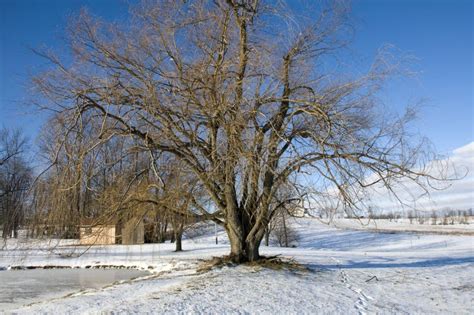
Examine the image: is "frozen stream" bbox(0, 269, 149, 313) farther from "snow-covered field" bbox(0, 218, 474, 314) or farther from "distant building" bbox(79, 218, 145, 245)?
"distant building" bbox(79, 218, 145, 245)

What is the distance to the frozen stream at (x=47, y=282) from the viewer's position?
11945mm

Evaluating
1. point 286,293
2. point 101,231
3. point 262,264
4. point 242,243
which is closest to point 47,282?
point 101,231

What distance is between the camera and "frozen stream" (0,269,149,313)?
11945 millimetres

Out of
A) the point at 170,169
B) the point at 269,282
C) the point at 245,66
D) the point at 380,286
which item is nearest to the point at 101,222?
the point at 170,169

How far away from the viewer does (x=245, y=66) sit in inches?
416

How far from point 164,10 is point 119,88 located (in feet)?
6.41

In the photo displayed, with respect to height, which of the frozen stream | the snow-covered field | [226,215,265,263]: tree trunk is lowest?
the frozen stream

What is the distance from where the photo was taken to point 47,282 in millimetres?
15367

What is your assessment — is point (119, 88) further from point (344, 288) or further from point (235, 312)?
point (344, 288)

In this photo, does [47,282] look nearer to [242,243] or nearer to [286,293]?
[242,243]

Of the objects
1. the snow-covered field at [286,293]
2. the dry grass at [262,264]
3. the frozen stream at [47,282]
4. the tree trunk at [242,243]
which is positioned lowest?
the frozen stream at [47,282]

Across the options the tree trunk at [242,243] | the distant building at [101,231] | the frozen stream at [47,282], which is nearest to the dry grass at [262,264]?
the tree trunk at [242,243]

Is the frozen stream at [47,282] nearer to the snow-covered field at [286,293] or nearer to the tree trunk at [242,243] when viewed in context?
the snow-covered field at [286,293]

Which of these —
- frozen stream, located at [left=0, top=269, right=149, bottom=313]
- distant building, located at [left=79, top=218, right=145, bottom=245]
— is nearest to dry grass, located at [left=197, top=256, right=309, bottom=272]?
distant building, located at [left=79, top=218, right=145, bottom=245]
